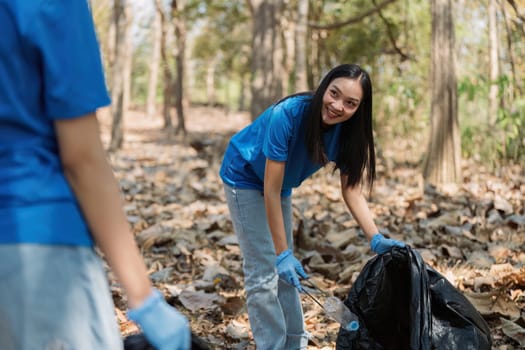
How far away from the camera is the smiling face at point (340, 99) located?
8.80 ft

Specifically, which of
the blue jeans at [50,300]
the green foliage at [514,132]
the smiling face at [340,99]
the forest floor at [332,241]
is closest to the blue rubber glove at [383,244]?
the smiling face at [340,99]

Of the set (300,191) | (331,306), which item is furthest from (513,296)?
(300,191)

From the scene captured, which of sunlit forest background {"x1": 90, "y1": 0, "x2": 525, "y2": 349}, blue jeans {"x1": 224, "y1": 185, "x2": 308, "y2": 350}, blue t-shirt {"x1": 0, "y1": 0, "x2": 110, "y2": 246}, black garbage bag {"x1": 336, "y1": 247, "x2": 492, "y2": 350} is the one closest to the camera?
blue t-shirt {"x1": 0, "y1": 0, "x2": 110, "y2": 246}

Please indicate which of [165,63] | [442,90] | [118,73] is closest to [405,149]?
[442,90]

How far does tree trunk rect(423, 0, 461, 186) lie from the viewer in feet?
25.3

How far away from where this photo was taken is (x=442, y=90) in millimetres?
7773

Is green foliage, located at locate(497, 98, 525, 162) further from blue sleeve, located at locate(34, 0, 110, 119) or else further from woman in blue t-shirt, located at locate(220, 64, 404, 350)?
blue sleeve, located at locate(34, 0, 110, 119)

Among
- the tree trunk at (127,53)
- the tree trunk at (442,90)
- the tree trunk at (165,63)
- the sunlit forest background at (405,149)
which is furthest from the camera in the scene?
the tree trunk at (165,63)

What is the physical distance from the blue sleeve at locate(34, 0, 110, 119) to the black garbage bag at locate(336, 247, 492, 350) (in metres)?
1.73

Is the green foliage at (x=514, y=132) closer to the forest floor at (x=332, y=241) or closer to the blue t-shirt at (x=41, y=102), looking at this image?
the forest floor at (x=332, y=241)

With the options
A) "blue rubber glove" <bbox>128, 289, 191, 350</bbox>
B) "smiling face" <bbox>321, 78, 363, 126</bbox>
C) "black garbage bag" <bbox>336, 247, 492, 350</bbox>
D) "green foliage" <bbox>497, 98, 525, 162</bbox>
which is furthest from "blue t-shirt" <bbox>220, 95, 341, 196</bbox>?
"green foliage" <bbox>497, 98, 525, 162</bbox>

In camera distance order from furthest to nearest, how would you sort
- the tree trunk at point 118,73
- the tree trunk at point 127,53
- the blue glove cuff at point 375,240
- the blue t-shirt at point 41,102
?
A: 1. the tree trunk at point 127,53
2. the tree trunk at point 118,73
3. the blue glove cuff at point 375,240
4. the blue t-shirt at point 41,102

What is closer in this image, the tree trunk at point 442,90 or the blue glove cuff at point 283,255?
the blue glove cuff at point 283,255

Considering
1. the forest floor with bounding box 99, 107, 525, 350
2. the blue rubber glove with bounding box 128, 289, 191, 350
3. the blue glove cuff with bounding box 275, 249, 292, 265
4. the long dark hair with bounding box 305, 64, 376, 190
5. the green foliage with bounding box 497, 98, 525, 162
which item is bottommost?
the forest floor with bounding box 99, 107, 525, 350
